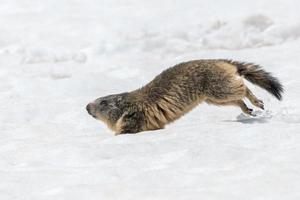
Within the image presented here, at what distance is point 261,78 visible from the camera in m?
8.75

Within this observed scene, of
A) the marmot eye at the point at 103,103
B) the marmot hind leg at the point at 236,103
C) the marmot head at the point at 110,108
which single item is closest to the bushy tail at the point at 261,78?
the marmot hind leg at the point at 236,103

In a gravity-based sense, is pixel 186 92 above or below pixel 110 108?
above

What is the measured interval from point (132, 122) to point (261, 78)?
1.65 metres

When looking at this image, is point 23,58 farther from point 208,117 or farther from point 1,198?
point 1,198

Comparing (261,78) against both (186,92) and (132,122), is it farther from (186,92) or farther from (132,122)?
(132,122)

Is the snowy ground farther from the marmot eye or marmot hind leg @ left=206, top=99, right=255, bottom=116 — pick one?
the marmot eye

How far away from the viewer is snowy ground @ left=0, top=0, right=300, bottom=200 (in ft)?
19.3

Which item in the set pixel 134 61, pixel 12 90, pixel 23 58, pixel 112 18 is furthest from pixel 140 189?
pixel 112 18

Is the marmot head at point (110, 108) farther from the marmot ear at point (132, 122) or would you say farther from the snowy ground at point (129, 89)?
the snowy ground at point (129, 89)

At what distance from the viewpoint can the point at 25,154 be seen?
24.5 ft

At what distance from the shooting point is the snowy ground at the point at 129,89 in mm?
5879

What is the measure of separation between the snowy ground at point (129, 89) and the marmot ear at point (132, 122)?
0.88 feet

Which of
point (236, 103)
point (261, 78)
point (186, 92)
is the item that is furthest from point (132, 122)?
point (261, 78)

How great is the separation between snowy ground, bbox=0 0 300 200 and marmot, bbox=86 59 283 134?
279 millimetres
